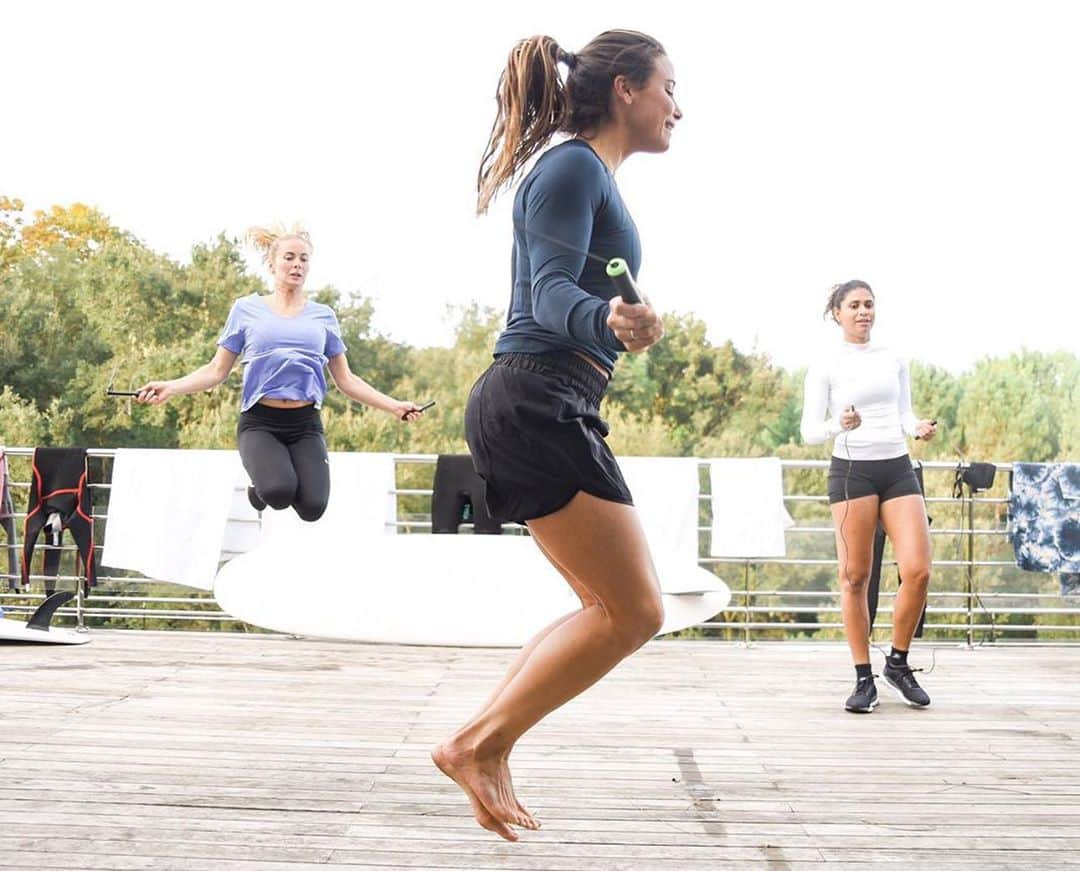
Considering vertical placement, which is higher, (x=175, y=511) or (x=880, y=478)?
(x=880, y=478)

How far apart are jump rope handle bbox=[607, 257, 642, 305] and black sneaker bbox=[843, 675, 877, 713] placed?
8.05 ft

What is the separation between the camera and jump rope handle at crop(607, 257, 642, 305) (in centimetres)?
132

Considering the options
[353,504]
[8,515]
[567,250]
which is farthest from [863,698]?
[8,515]

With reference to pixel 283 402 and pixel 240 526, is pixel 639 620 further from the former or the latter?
pixel 240 526

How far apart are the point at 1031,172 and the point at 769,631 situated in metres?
12.4

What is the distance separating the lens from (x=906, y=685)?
3.62 m

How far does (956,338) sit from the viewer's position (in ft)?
81.8

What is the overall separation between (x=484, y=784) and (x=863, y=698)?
2.12m

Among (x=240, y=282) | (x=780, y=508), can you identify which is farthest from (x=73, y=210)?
(x=780, y=508)

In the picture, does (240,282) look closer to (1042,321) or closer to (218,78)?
(218,78)

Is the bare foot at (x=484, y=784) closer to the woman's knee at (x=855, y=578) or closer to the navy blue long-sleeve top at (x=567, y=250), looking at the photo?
the navy blue long-sleeve top at (x=567, y=250)

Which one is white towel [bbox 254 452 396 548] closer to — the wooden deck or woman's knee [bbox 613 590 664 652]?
the wooden deck

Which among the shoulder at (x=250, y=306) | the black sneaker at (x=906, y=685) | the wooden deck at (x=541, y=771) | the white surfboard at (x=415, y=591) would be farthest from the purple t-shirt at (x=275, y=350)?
the black sneaker at (x=906, y=685)

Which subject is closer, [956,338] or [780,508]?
[780,508]
